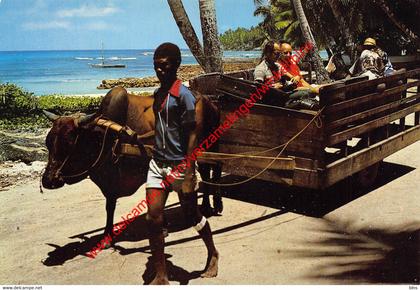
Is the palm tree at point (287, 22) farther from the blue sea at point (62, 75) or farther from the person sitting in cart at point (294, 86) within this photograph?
the person sitting in cart at point (294, 86)

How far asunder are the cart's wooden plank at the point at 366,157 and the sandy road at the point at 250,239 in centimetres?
56

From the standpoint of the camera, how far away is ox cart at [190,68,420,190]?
204 inches

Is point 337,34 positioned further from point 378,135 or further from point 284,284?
point 284,284

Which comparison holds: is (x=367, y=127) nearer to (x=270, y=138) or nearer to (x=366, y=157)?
(x=366, y=157)

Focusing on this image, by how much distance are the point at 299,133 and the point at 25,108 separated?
8.02 meters

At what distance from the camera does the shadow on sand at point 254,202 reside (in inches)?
196

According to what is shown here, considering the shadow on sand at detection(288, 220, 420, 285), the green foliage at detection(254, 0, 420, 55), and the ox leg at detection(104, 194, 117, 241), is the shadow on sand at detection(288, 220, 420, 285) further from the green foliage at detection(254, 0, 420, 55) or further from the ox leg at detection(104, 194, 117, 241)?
the green foliage at detection(254, 0, 420, 55)

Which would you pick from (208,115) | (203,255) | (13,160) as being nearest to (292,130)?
(208,115)

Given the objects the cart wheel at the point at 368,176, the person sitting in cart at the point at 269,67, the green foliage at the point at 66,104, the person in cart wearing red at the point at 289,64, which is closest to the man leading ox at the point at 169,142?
the person sitting in cart at the point at 269,67

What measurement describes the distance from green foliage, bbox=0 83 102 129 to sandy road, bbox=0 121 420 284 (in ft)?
10.8

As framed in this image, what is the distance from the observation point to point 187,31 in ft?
29.9

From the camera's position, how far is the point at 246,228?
5586mm

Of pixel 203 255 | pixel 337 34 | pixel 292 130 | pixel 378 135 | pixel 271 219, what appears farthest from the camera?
pixel 337 34

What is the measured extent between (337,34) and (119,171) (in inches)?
1221
